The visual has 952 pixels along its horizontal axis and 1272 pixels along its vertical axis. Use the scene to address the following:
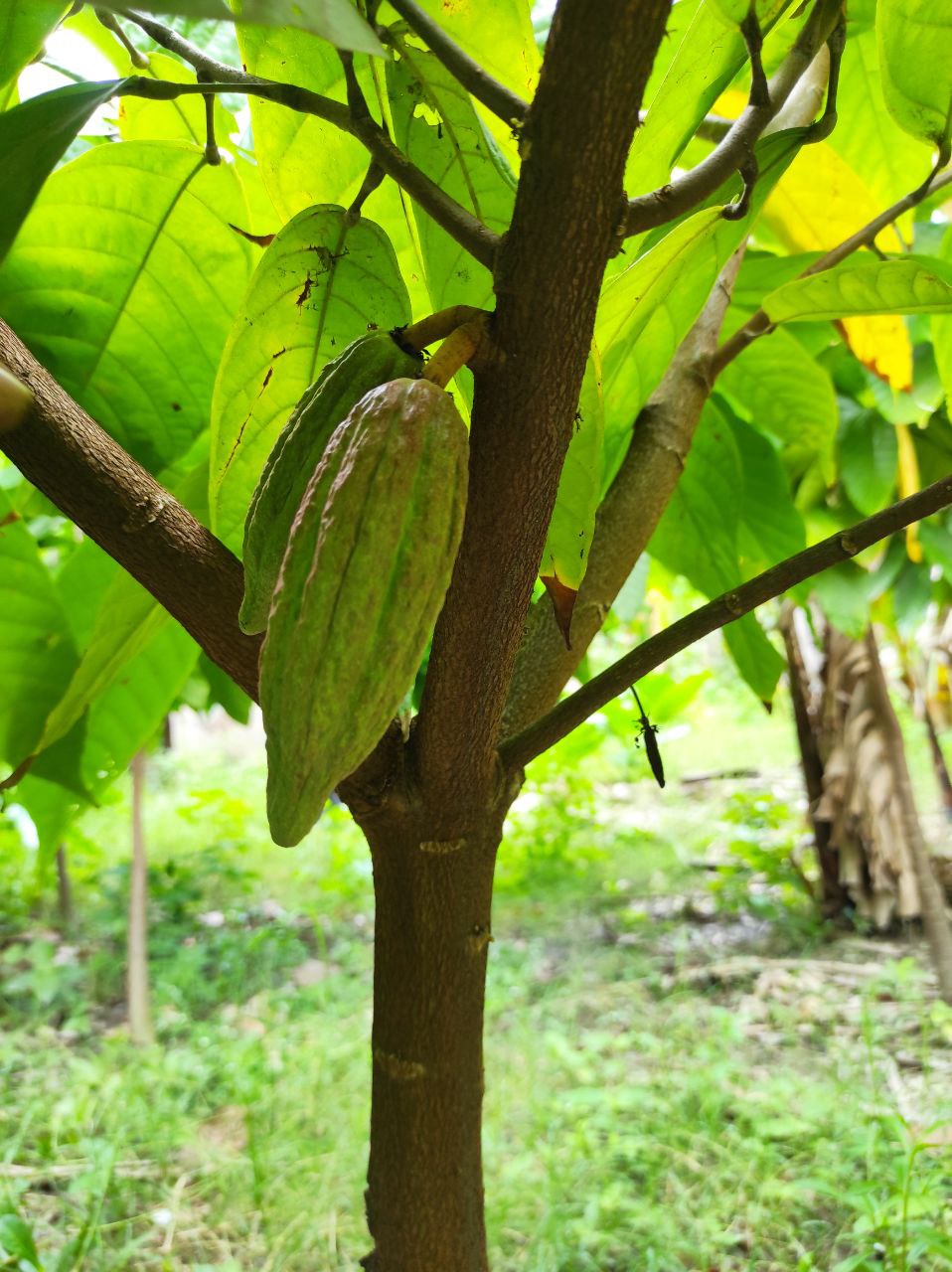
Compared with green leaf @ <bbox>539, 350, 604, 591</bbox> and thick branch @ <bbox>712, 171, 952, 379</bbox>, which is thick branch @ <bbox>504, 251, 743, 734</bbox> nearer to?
thick branch @ <bbox>712, 171, 952, 379</bbox>

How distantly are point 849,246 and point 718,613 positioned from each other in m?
0.29

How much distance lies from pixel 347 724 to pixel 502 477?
0.12 metres

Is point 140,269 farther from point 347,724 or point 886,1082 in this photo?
point 886,1082

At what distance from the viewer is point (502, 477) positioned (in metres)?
0.41

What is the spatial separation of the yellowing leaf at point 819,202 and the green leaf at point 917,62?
23 centimetres

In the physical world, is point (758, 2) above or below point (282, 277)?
above

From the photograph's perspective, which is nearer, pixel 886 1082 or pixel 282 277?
pixel 282 277

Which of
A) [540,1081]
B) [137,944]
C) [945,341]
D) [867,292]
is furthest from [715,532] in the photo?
[137,944]

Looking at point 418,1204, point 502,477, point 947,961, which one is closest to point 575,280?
point 502,477

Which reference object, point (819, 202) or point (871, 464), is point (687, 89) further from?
point (871, 464)

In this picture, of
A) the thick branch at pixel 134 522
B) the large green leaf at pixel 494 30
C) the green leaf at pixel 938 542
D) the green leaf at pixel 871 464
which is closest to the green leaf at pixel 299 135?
the large green leaf at pixel 494 30

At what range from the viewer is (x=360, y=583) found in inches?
13.9

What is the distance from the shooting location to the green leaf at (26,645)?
70cm

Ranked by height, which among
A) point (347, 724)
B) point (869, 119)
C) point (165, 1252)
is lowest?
point (165, 1252)
